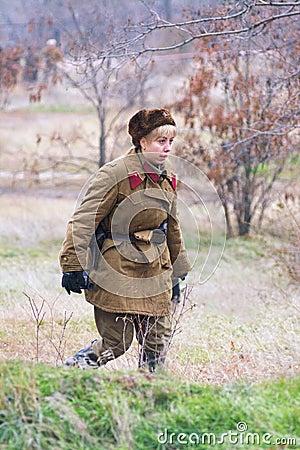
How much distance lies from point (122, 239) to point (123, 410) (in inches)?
62.1

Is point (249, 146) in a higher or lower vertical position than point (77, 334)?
higher

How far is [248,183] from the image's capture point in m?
14.9

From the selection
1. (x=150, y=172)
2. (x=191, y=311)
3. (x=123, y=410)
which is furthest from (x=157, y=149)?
(x=191, y=311)

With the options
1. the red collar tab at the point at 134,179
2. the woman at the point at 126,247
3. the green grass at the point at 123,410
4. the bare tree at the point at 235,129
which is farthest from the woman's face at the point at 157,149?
the bare tree at the point at 235,129

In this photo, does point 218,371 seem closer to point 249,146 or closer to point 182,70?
point 249,146

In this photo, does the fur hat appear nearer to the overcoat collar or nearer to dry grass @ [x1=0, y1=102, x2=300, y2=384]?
the overcoat collar

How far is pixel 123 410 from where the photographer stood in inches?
143

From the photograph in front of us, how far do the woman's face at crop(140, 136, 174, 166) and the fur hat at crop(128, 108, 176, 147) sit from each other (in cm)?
7

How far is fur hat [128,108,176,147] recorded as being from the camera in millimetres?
4984

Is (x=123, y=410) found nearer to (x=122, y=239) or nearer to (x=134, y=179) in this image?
(x=122, y=239)

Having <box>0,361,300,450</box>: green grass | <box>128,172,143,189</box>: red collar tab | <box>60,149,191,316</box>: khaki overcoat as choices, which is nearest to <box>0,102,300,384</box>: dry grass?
<box>60,149,191,316</box>: khaki overcoat

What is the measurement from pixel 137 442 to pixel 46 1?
1726 cm

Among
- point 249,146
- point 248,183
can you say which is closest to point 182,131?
point 248,183

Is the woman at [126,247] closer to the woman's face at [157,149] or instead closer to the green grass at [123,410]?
the woman's face at [157,149]
